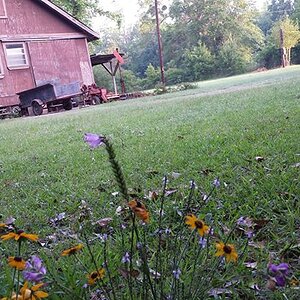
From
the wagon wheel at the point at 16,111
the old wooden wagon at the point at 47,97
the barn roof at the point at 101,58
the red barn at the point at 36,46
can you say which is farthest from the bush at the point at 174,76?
the wagon wheel at the point at 16,111

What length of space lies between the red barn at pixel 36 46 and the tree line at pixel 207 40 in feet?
27.3

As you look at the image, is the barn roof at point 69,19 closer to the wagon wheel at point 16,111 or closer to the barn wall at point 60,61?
the barn wall at point 60,61

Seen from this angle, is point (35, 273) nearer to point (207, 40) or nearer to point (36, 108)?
point (36, 108)

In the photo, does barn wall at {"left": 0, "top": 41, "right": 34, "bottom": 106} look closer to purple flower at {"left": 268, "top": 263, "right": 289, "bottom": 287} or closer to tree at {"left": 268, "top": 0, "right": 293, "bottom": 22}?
purple flower at {"left": 268, "top": 263, "right": 289, "bottom": 287}

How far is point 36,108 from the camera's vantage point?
17016mm

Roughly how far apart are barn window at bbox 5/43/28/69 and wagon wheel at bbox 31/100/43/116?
9.05ft

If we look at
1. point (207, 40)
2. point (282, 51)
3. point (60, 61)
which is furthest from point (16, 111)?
point (207, 40)

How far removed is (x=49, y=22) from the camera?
19.7 m

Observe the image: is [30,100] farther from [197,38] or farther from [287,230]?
[197,38]

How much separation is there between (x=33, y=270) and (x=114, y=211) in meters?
1.25

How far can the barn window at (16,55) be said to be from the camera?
1866cm

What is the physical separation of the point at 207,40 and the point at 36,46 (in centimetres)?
3823

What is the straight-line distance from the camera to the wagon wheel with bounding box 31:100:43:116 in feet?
54.9

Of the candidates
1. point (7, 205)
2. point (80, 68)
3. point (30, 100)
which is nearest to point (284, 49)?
point (80, 68)
